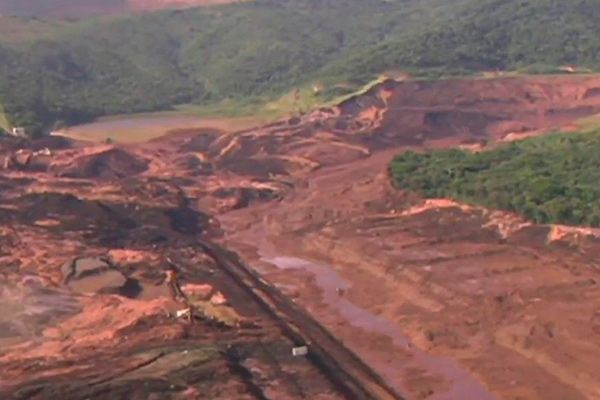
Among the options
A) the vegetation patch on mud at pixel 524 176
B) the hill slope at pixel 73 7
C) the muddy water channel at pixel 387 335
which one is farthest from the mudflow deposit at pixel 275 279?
the hill slope at pixel 73 7

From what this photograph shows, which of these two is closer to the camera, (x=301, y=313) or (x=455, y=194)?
(x=301, y=313)

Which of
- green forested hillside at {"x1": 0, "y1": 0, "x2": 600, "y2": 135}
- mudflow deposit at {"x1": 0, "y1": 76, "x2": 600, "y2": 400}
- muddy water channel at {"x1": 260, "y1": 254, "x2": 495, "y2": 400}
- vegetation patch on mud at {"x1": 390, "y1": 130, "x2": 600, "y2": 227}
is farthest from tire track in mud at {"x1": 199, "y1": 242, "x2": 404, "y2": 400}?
green forested hillside at {"x1": 0, "y1": 0, "x2": 600, "y2": 135}

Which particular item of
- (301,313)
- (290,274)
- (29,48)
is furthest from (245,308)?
(29,48)

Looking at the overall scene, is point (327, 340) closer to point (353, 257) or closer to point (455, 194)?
point (353, 257)

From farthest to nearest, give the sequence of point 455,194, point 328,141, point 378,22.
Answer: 1. point 378,22
2. point 328,141
3. point 455,194

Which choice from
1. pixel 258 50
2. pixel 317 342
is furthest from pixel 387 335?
pixel 258 50

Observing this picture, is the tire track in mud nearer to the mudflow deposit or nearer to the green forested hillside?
the mudflow deposit
